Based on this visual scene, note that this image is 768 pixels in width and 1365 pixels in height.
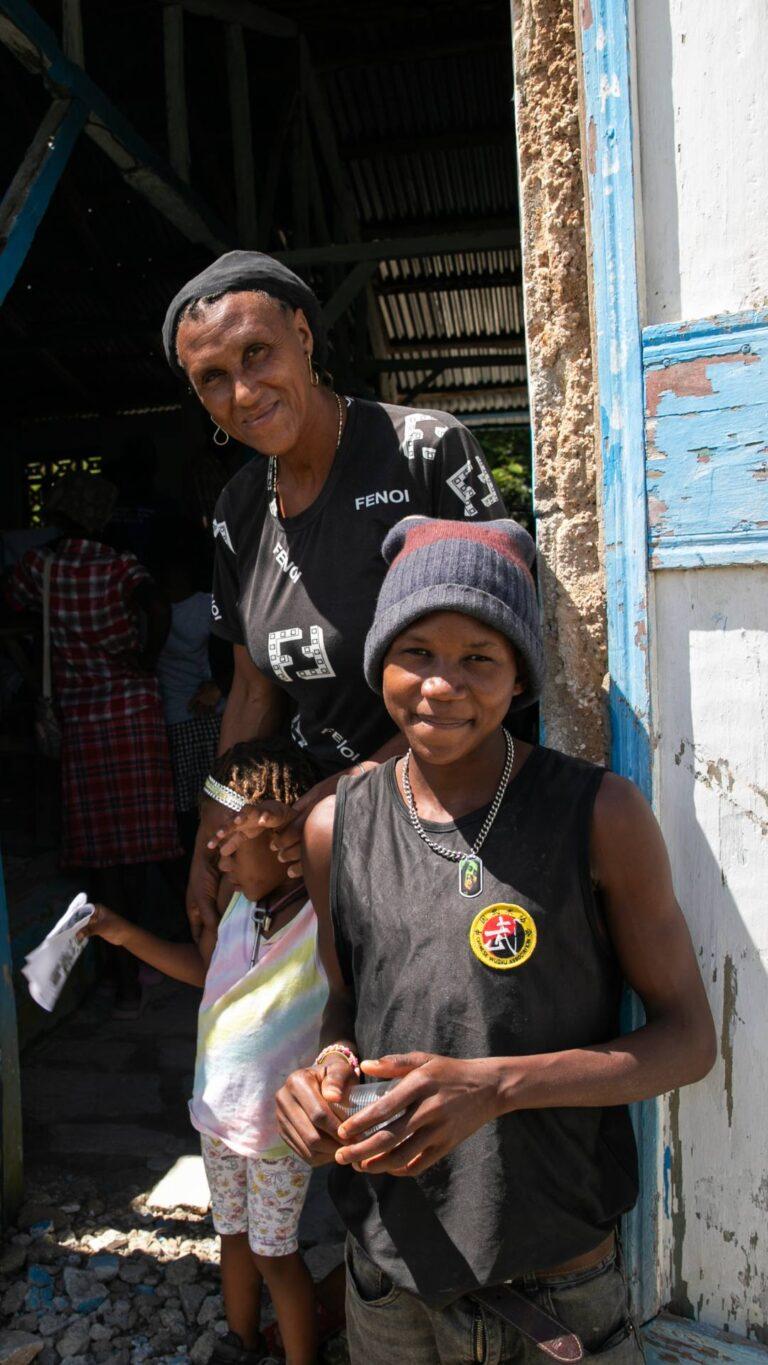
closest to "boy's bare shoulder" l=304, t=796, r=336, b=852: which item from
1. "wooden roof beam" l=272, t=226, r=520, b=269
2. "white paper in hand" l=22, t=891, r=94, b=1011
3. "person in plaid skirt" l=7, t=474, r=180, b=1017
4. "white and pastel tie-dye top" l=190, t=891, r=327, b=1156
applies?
"white and pastel tie-dye top" l=190, t=891, r=327, b=1156

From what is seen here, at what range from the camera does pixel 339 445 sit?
1.90m

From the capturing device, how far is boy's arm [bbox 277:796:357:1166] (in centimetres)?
138

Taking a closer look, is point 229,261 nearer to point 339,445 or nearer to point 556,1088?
point 339,445

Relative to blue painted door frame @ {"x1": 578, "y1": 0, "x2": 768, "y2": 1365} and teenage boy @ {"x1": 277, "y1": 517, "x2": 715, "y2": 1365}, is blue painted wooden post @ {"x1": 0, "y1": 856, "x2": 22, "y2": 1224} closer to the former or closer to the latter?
teenage boy @ {"x1": 277, "y1": 517, "x2": 715, "y2": 1365}

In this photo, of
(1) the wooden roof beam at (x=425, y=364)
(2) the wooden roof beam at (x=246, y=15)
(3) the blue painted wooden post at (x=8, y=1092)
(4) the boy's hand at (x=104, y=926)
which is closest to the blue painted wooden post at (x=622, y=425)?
(4) the boy's hand at (x=104, y=926)

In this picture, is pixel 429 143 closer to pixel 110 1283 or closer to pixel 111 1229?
pixel 111 1229

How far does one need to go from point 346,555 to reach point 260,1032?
36.0 inches

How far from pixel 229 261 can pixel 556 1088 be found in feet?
4.56

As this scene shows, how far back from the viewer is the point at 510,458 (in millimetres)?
10422

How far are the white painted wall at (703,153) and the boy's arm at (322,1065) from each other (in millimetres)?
Result: 918

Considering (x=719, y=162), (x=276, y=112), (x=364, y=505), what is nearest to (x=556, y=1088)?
(x=364, y=505)

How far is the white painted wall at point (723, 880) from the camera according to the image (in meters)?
1.59

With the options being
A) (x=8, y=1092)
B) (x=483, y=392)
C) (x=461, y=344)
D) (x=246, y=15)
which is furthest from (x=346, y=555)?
(x=483, y=392)

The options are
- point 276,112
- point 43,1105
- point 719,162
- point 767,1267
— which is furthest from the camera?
point 276,112
